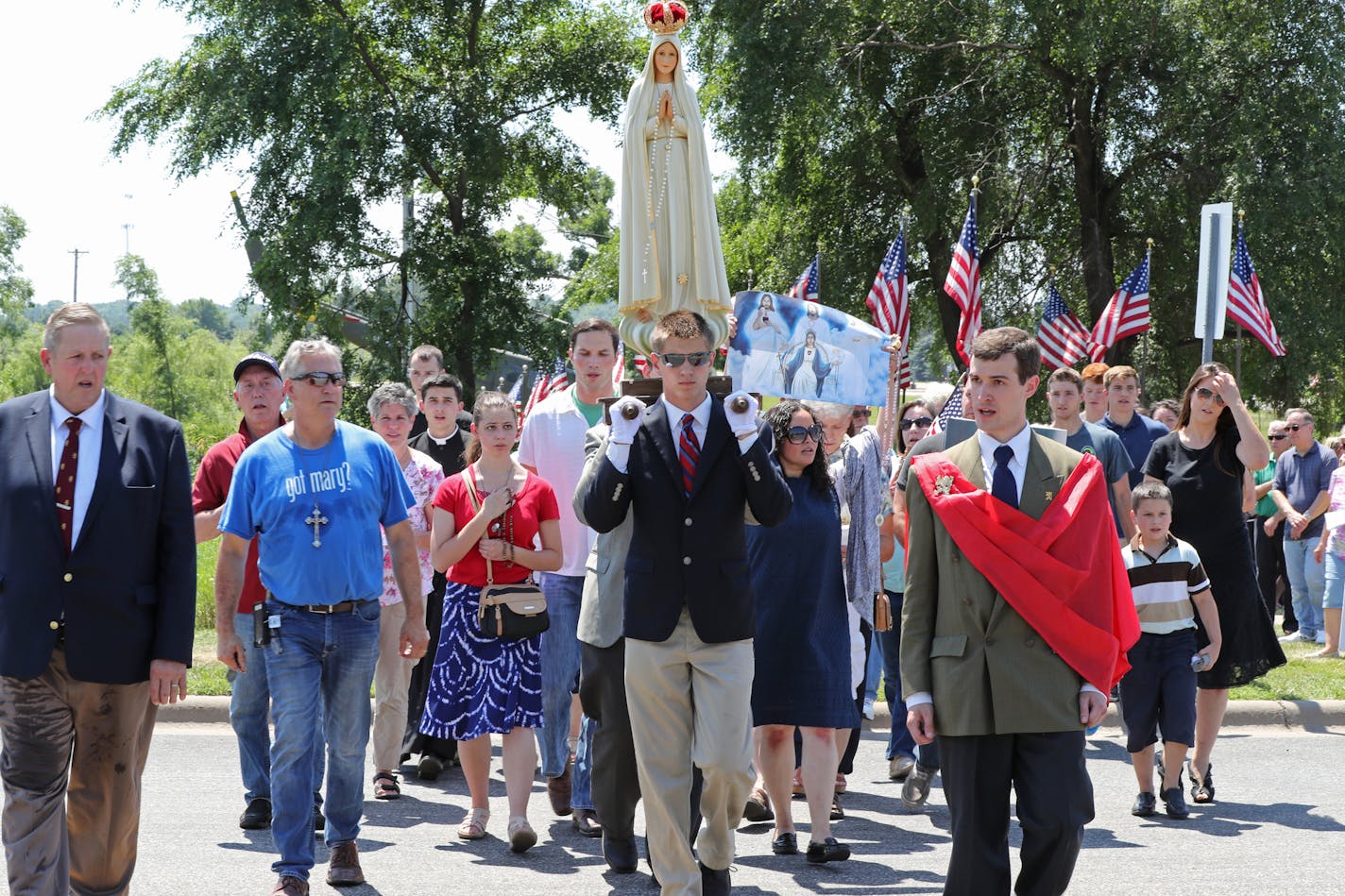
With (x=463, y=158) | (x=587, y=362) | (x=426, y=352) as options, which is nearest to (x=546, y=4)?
(x=463, y=158)

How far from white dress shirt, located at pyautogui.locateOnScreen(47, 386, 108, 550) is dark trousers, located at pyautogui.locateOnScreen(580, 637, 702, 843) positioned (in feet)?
7.04

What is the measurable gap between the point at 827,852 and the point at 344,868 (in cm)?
209

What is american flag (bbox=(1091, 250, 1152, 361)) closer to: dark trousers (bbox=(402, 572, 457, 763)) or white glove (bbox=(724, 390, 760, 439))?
dark trousers (bbox=(402, 572, 457, 763))

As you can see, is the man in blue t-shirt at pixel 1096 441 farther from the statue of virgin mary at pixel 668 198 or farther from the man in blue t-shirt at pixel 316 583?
the man in blue t-shirt at pixel 316 583

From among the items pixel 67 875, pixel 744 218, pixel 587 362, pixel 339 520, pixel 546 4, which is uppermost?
pixel 546 4

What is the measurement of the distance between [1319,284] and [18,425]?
21579 mm

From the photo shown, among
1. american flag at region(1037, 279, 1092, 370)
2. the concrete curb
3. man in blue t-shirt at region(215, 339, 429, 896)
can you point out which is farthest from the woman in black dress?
american flag at region(1037, 279, 1092, 370)

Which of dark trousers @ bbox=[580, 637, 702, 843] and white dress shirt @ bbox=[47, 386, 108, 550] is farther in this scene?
dark trousers @ bbox=[580, 637, 702, 843]

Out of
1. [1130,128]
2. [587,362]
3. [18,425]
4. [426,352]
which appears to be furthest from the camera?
[1130,128]

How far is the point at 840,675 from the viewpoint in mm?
6949

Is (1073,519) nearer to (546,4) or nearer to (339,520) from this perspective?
(339,520)

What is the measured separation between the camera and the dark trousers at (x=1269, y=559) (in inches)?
600

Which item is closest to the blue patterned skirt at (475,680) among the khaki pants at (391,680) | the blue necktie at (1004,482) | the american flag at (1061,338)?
the khaki pants at (391,680)

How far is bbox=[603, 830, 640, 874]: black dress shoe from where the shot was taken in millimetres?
6555
